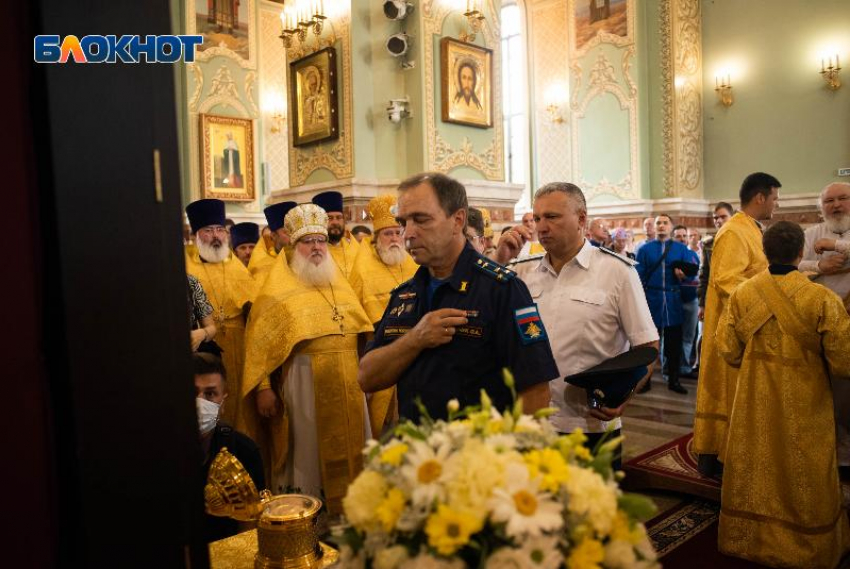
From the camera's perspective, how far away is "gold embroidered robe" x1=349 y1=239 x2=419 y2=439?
4457 mm

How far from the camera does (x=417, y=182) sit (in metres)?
2.05

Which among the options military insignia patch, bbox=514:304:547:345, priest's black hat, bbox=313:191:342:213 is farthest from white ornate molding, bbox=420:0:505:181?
military insignia patch, bbox=514:304:547:345

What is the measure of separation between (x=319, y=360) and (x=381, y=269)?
100cm

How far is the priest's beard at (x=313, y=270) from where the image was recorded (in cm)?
418

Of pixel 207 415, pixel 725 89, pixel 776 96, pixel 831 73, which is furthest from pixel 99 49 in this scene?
pixel 725 89

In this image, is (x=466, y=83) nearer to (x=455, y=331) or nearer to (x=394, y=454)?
(x=455, y=331)

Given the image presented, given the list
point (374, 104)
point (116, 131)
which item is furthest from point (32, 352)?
point (374, 104)

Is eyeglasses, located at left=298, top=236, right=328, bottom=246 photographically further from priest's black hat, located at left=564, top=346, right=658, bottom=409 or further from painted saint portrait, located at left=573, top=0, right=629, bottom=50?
painted saint portrait, located at left=573, top=0, right=629, bottom=50

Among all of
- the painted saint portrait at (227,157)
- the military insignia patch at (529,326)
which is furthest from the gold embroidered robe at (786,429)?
the painted saint portrait at (227,157)

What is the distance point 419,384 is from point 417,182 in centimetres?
58

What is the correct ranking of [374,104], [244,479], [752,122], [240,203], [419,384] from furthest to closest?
[240,203]
[752,122]
[374,104]
[419,384]
[244,479]

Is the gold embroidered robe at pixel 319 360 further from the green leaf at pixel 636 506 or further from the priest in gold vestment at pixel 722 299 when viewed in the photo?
the green leaf at pixel 636 506

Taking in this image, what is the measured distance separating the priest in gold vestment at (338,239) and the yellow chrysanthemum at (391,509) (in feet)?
13.0

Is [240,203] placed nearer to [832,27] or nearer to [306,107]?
[306,107]
